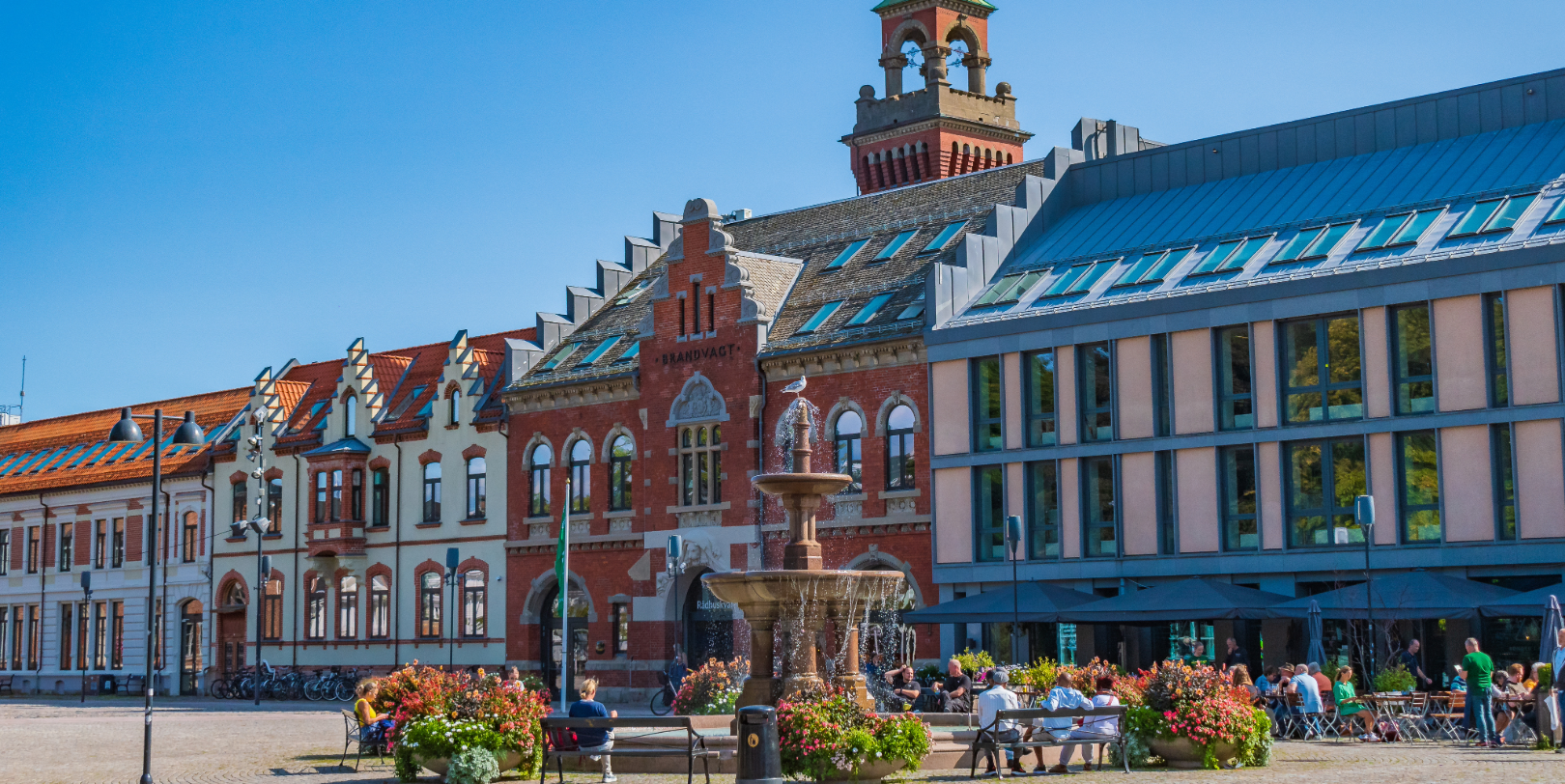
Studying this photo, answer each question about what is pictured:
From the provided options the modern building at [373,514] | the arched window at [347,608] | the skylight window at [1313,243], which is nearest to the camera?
the skylight window at [1313,243]

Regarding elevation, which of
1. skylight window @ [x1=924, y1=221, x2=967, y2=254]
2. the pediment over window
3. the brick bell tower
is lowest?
the pediment over window

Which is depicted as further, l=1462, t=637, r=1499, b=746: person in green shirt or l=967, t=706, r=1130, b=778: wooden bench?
l=1462, t=637, r=1499, b=746: person in green shirt

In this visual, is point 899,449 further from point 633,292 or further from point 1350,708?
point 1350,708

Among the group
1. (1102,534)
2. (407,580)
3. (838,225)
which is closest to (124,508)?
(407,580)

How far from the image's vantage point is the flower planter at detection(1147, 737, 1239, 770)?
22625 mm

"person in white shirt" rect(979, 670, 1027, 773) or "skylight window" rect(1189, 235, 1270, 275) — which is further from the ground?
"skylight window" rect(1189, 235, 1270, 275)

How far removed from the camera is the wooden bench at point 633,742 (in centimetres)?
2091

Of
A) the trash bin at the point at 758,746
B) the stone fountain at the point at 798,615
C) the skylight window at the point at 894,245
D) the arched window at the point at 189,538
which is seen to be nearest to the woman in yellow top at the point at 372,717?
the stone fountain at the point at 798,615

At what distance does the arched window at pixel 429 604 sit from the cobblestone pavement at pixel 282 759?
9703 millimetres

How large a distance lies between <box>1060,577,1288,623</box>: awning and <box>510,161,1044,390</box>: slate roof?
30.1 feet

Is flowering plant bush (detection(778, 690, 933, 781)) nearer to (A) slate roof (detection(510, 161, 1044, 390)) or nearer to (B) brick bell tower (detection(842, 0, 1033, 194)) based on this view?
(A) slate roof (detection(510, 161, 1044, 390))

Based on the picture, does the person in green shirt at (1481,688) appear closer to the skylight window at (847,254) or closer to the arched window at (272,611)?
the skylight window at (847,254)

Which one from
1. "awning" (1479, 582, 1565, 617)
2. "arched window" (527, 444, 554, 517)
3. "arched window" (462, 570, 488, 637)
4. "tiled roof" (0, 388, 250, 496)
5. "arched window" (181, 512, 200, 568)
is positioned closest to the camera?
"awning" (1479, 582, 1565, 617)

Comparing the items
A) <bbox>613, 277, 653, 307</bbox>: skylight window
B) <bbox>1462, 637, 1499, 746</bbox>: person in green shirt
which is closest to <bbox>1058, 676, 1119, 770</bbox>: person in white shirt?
<bbox>1462, 637, 1499, 746</bbox>: person in green shirt
